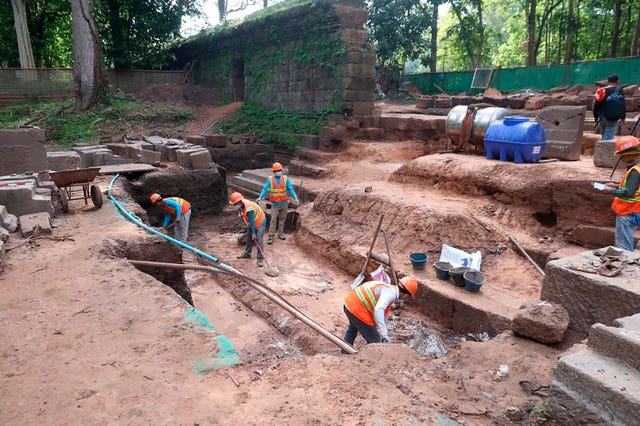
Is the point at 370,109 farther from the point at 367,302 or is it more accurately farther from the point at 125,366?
the point at 125,366

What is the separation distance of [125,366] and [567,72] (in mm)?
18769

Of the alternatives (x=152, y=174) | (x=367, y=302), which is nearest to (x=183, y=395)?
(x=367, y=302)

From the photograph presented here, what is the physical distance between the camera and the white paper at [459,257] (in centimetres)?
639

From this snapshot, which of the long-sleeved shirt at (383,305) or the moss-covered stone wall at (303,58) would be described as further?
the moss-covered stone wall at (303,58)

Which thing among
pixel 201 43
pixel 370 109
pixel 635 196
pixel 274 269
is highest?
pixel 201 43

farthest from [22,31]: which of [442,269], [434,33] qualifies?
[442,269]

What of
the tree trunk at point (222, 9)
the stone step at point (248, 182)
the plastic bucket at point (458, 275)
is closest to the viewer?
the plastic bucket at point (458, 275)

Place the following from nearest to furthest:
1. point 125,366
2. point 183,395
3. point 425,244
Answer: point 183,395 < point 125,366 < point 425,244

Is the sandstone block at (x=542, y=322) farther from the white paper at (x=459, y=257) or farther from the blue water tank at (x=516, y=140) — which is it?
the blue water tank at (x=516, y=140)

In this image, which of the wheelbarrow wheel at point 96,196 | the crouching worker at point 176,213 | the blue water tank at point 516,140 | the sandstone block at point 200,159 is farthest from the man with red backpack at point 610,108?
the wheelbarrow wheel at point 96,196

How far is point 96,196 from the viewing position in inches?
277

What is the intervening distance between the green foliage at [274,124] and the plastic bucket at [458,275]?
9119 mm

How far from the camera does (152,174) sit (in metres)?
9.95

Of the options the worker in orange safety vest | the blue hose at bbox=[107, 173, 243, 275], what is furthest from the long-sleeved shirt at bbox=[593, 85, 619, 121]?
the blue hose at bbox=[107, 173, 243, 275]
